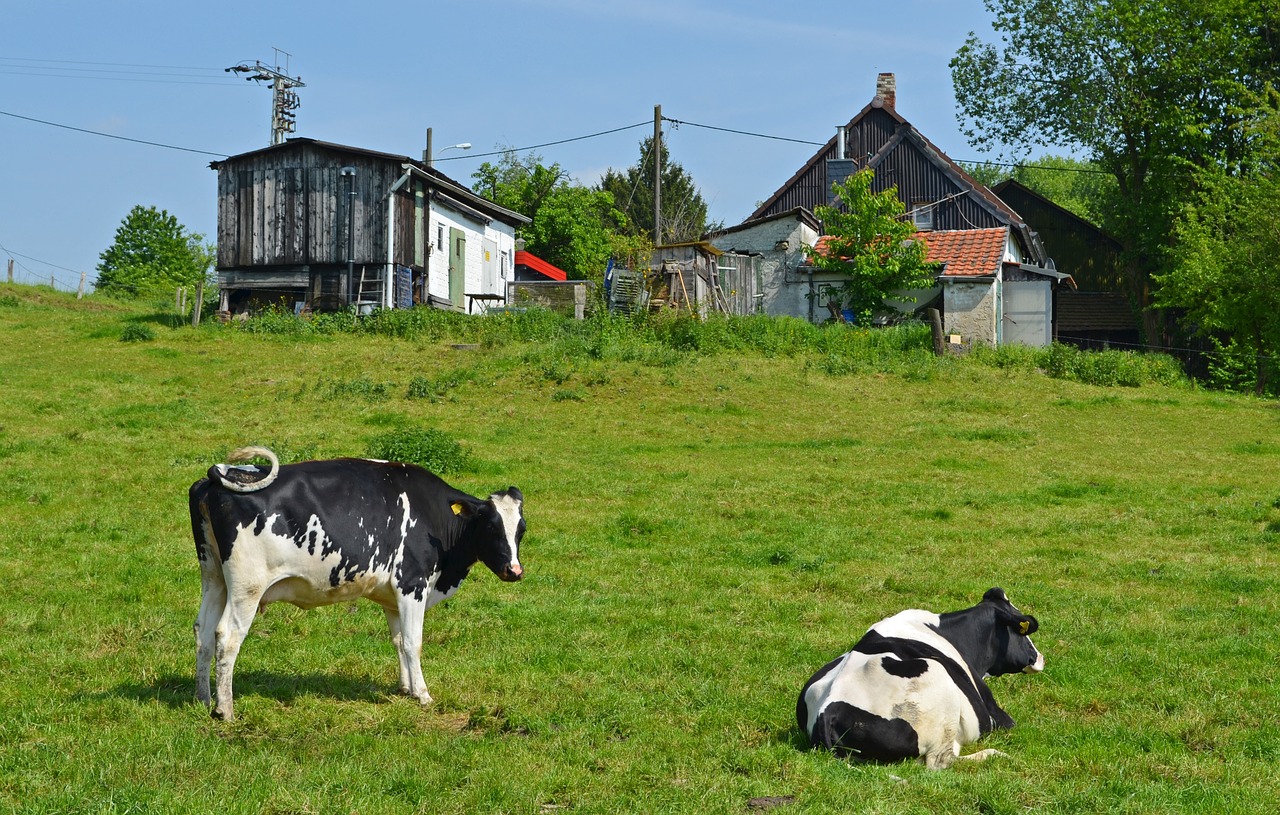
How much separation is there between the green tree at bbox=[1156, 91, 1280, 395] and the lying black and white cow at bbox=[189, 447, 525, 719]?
99.8ft

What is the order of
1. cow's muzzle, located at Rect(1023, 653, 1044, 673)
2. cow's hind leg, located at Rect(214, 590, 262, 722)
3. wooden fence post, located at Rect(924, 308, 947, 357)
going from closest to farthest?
cow's hind leg, located at Rect(214, 590, 262, 722), cow's muzzle, located at Rect(1023, 653, 1044, 673), wooden fence post, located at Rect(924, 308, 947, 357)

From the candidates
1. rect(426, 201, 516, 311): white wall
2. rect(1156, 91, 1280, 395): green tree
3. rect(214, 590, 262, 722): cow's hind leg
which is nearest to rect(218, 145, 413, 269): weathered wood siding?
rect(426, 201, 516, 311): white wall

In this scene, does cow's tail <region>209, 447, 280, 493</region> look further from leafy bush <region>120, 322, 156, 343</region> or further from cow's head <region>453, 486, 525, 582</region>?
leafy bush <region>120, 322, 156, 343</region>

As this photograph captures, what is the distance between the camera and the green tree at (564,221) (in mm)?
60219

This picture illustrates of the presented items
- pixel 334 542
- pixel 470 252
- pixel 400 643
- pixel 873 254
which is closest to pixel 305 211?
pixel 470 252

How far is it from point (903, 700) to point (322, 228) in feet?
102

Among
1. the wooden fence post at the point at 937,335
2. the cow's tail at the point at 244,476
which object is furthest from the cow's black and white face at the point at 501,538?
the wooden fence post at the point at 937,335

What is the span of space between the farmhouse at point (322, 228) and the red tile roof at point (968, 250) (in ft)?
50.7

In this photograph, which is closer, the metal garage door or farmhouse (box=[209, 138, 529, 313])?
farmhouse (box=[209, 138, 529, 313])

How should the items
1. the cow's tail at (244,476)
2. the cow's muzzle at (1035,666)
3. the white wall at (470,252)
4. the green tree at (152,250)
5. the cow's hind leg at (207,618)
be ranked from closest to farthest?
the cow's tail at (244,476), the cow's hind leg at (207,618), the cow's muzzle at (1035,666), the white wall at (470,252), the green tree at (152,250)

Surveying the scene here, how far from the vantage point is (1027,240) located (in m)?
42.9

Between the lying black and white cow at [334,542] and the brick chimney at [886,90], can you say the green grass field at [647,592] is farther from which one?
the brick chimney at [886,90]

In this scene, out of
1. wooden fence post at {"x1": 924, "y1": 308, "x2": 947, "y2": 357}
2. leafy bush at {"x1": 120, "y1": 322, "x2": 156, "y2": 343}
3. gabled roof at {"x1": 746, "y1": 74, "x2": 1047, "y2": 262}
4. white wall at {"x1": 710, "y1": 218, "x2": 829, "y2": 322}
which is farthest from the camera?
gabled roof at {"x1": 746, "y1": 74, "x2": 1047, "y2": 262}

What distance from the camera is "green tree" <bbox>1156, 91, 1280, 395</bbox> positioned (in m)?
34.1
